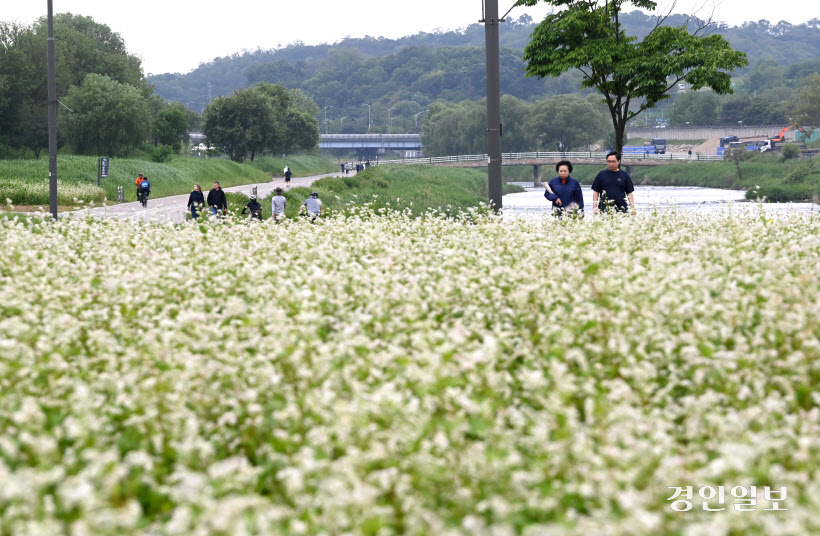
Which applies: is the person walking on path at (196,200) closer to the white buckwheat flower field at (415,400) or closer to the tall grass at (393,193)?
the tall grass at (393,193)

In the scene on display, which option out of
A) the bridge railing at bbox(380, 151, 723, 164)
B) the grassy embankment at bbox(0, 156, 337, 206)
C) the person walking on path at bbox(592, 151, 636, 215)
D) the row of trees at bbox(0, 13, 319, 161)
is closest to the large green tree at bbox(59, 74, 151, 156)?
the row of trees at bbox(0, 13, 319, 161)

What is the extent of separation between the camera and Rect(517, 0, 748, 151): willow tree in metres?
27.7

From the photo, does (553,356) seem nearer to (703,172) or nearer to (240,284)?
(240,284)

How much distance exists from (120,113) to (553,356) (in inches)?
2486

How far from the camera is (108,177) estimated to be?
51.6 metres

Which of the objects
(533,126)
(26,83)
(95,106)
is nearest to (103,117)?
(95,106)

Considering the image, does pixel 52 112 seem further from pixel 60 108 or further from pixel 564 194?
pixel 60 108

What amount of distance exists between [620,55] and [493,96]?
12.0m

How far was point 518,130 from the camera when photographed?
124438 millimetres

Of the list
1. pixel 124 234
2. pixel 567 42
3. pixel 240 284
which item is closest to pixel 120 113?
pixel 567 42

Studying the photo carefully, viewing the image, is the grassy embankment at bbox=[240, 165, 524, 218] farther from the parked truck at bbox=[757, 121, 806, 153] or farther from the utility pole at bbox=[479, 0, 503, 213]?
the parked truck at bbox=[757, 121, 806, 153]

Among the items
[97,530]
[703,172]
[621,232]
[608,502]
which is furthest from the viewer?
[703,172]

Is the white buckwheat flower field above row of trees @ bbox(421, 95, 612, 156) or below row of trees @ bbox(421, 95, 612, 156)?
below

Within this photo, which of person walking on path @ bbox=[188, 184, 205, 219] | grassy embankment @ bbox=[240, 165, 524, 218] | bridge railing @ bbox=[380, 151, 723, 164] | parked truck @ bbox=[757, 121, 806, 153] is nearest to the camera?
person walking on path @ bbox=[188, 184, 205, 219]
